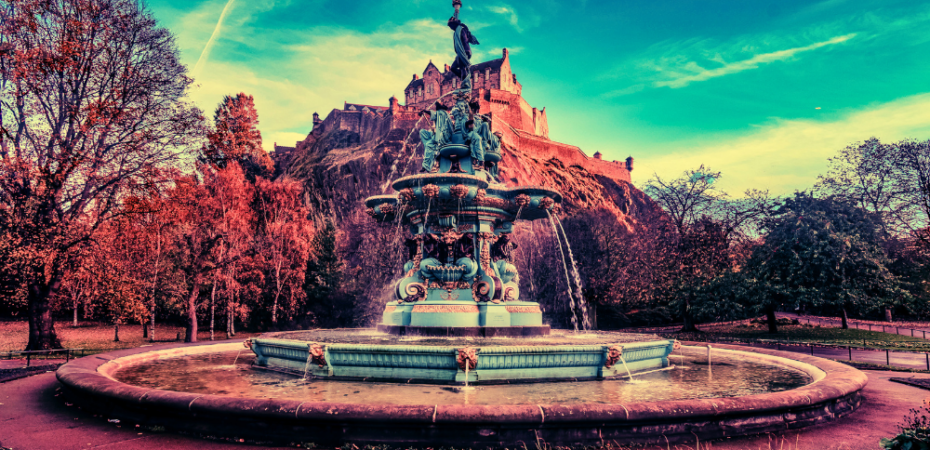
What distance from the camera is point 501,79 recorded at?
9706 centimetres

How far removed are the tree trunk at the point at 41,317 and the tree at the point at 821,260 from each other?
113 feet

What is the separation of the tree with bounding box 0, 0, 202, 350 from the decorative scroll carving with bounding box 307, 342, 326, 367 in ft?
46.7

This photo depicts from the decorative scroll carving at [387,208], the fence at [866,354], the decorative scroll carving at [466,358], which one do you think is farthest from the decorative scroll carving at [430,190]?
the fence at [866,354]

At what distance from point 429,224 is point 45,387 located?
821 centimetres

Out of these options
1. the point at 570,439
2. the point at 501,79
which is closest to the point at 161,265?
the point at 570,439

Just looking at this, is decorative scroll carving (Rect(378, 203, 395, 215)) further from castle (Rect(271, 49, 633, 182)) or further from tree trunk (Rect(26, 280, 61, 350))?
castle (Rect(271, 49, 633, 182))

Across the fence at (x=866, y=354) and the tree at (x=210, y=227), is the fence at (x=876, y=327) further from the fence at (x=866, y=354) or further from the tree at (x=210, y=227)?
the tree at (x=210, y=227)

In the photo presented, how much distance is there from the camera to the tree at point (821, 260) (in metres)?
28.1

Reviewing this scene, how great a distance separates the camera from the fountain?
5.45m

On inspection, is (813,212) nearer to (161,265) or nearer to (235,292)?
(235,292)

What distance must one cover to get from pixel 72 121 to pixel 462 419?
69.1 ft

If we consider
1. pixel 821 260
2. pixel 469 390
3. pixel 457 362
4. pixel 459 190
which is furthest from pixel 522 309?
pixel 821 260

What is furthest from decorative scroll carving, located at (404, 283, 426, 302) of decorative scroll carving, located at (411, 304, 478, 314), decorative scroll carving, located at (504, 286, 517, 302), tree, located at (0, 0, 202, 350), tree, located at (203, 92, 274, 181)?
tree, located at (203, 92, 274, 181)

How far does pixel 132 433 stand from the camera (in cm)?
590
